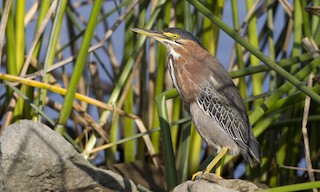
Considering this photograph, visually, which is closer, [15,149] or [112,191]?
[15,149]

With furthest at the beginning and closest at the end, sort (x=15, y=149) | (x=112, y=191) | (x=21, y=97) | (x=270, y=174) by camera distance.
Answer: (x=270, y=174) < (x=21, y=97) < (x=112, y=191) < (x=15, y=149)

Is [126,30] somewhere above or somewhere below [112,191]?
above

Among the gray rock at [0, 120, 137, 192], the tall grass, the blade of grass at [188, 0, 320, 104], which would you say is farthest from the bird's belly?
the blade of grass at [188, 0, 320, 104]

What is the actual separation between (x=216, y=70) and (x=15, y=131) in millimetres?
1123

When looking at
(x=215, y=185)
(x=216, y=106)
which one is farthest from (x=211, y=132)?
(x=215, y=185)

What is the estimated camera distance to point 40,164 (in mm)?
3832

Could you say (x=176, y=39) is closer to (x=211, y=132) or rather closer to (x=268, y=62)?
(x=211, y=132)

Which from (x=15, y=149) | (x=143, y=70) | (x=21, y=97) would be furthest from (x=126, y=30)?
(x=15, y=149)

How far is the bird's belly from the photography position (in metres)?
4.27

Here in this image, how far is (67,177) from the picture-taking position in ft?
13.0

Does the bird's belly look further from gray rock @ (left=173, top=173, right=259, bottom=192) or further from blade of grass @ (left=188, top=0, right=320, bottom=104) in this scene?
blade of grass @ (left=188, top=0, right=320, bottom=104)

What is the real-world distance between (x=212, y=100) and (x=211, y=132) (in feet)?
0.55

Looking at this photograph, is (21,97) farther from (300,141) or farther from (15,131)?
(300,141)

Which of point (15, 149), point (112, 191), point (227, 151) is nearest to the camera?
point (15, 149)
